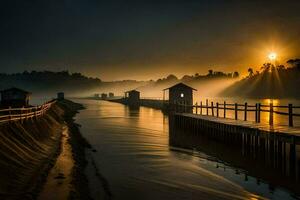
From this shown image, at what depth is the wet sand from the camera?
12.5 m

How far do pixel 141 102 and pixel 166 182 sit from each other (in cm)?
10068

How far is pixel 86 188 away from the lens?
14656 mm

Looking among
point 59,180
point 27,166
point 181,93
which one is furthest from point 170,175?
point 181,93

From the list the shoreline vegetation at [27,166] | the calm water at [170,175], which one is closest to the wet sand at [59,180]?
the shoreline vegetation at [27,166]

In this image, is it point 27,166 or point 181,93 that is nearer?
point 27,166

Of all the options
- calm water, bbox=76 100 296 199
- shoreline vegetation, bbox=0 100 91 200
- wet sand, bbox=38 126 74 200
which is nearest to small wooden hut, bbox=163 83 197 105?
calm water, bbox=76 100 296 199

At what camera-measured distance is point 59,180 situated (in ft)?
47.6

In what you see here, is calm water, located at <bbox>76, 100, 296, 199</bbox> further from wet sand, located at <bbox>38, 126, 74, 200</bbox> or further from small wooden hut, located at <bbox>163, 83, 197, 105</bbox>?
small wooden hut, located at <bbox>163, 83, 197, 105</bbox>

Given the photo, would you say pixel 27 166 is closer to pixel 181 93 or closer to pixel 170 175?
pixel 170 175

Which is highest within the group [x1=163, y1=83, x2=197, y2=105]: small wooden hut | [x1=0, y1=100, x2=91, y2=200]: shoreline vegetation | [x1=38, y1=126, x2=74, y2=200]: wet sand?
[x1=163, y1=83, x2=197, y2=105]: small wooden hut

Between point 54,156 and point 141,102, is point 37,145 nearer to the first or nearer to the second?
point 54,156

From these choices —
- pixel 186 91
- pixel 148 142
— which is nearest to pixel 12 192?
pixel 148 142

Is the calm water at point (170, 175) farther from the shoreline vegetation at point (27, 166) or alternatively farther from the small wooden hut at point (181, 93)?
the small wooden hut at point (181, 93)

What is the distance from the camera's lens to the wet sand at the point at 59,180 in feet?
41.0
